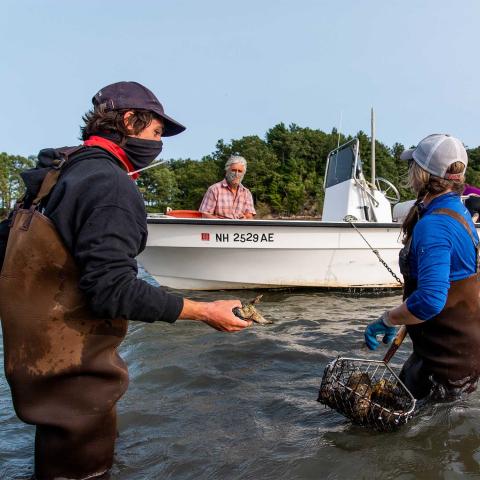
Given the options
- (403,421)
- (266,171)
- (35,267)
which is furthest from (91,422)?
(266,171)

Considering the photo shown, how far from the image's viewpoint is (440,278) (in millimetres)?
2613

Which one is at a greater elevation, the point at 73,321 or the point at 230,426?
the point at 73,321

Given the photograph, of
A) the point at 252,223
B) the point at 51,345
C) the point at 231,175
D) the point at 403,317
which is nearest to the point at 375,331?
the point at 403,317

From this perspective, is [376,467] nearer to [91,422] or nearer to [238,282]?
[91,422]

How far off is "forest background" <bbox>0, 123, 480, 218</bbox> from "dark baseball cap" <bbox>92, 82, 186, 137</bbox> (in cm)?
6395

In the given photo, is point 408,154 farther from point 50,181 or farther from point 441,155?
point 50,181

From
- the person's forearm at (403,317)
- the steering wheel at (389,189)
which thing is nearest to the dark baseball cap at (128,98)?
the person's forearm at (403,317)

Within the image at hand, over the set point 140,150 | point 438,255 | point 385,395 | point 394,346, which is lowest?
point 385,395

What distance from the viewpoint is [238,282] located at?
920cm

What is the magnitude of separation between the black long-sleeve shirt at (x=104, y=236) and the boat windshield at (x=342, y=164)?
8.70 metres

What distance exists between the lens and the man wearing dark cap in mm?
1984

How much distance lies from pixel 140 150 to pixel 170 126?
0.25 m

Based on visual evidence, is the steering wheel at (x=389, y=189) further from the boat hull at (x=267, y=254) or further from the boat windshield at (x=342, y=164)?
the boat hull at (x=267, y=254)

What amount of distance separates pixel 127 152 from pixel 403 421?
2.34 meters
